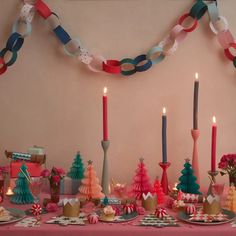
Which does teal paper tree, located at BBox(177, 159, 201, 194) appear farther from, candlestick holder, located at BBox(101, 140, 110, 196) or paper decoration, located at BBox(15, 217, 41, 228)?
paper decoration, located at BBox(15, 217, 41, 228)

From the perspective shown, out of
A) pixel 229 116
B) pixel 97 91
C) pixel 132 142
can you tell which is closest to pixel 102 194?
pixel 132 142

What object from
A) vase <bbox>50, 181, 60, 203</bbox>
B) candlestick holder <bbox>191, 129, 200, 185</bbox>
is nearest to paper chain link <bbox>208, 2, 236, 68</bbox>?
candlestick holder <bbox>191, 129, 200, 185</bbox>

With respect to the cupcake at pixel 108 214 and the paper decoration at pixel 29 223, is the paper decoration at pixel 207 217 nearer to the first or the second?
the cupcake at pixel 108 214

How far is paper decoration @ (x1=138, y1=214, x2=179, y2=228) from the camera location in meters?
1.20

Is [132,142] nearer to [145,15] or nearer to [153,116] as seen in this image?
[153,116]

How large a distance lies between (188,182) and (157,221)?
264mm

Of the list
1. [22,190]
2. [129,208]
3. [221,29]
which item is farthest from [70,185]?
[221,29]

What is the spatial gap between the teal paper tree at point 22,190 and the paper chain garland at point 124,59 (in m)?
0.41

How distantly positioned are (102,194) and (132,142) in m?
0.28

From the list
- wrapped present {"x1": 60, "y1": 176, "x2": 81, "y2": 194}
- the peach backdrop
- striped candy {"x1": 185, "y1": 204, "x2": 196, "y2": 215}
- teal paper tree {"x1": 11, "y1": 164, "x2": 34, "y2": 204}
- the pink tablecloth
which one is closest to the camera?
the pink tablecloth

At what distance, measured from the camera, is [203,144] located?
1.64 m

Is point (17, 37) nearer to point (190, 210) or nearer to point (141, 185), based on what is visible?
point (141, 185)

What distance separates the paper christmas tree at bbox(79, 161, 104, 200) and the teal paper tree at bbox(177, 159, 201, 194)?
Result: 0.85ft

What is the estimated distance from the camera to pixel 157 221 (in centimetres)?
122
